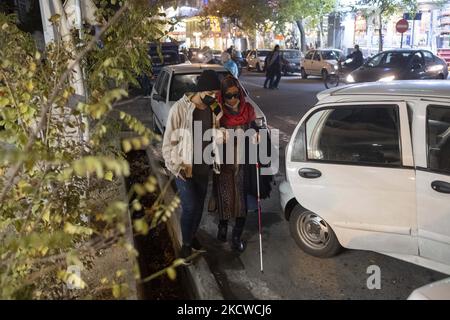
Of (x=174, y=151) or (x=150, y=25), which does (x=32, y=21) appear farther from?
(x=174, y=151)

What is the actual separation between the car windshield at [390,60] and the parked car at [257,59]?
1265cm

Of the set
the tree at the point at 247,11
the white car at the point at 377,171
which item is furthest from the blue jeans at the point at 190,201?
the tree at the point at 247,11

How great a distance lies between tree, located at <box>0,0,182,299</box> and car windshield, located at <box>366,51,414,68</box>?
1350 centimetres

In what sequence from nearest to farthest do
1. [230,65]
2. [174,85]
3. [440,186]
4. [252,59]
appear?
1. [440,186]
2. [174,85]
3. [230,65]
4. [252,59]

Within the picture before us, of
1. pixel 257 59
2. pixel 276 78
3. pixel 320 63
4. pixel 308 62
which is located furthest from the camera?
pixel 257 59

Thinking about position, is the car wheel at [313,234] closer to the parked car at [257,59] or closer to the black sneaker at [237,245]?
the black sneaker at [237,245]

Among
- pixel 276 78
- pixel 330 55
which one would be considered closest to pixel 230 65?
pixel 276 78

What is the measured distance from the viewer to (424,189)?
3473 mm

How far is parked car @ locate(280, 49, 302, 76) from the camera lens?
A: 84.0 ft

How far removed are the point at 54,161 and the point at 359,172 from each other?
2.54 m

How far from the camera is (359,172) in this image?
12.5ft

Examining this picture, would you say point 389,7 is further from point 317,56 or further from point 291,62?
point 291,62

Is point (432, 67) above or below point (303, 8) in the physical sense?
below

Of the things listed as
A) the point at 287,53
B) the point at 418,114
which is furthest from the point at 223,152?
the point at 287,53
